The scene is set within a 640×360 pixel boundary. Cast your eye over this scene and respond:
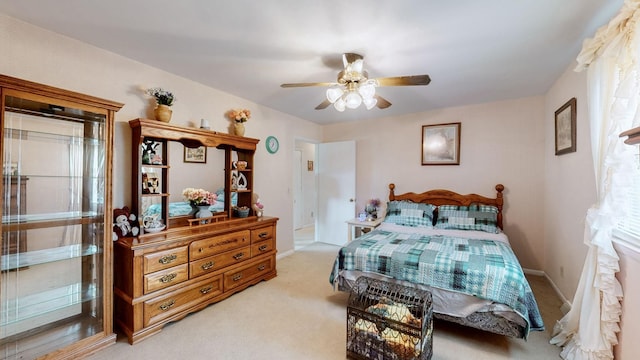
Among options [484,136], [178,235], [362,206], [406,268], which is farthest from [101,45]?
[484,136]

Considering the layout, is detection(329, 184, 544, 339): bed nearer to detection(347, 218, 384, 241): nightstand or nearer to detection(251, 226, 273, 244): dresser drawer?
detection(347, 218, 384, 241): nightstand

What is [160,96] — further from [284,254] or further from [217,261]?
[284,254]

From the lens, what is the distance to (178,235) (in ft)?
7.92

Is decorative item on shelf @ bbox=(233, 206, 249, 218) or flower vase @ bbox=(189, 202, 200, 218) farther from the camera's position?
decorative item on shelf @ bbox=(233, 206, 249, 218)

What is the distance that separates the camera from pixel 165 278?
224 cm

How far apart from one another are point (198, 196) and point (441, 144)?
358 cm

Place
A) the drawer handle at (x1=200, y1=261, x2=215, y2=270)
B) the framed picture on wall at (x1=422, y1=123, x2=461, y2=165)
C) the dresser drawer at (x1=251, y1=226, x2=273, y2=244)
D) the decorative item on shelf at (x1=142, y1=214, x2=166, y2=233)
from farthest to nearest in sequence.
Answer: the framed picture on wall at (x1=422, y1=123, x2=461, y2=165)
the dresser drawer at (x1=251, y1=226, x2=273, y2=244)
the drawer handle at (x1=200, y1=261, x2=215, y2=270)
the decorative item on shelf at (x1=142, y1=214, x2=166, y2=233)

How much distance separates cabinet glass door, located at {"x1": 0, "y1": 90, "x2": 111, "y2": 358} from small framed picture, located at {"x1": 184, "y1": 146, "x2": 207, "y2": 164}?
0.91 m

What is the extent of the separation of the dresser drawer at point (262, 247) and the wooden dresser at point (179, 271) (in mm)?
12

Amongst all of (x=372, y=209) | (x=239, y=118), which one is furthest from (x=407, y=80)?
(x=372, y=209)

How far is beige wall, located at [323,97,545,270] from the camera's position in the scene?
3475mm

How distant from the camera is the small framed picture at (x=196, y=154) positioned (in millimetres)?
2930

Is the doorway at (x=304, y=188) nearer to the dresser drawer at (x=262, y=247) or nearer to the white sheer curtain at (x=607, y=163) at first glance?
the dresser drawer at (x=262, y=247)

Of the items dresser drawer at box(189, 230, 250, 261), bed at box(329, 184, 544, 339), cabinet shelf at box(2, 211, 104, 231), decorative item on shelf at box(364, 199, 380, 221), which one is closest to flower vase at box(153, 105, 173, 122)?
cabinet shelf at box(2, 211, 104, 231)
